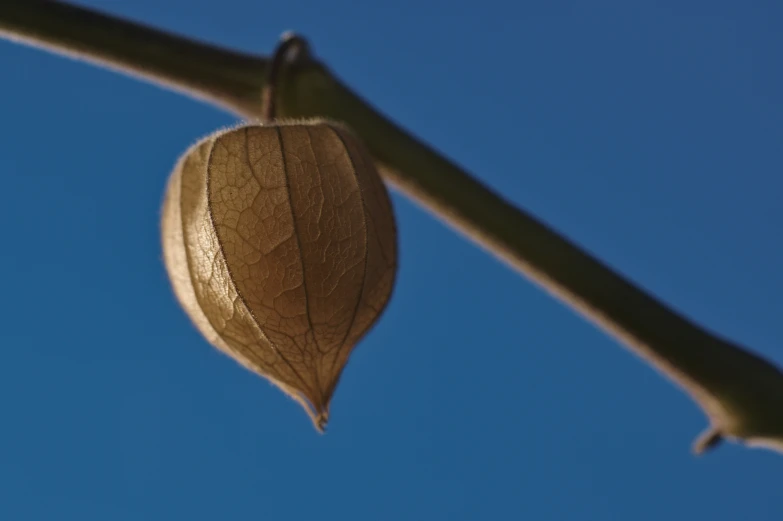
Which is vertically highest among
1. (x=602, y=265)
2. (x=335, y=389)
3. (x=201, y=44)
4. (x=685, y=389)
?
(x=201, y=44)

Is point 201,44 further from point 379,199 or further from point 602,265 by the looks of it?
point 602,265

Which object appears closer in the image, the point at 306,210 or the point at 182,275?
the point at 306,210

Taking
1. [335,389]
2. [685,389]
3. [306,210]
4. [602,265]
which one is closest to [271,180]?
[306,210]

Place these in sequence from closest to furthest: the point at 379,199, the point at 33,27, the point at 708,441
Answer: the point at 33,27 → the point at 379,199 → the point at 708,441
